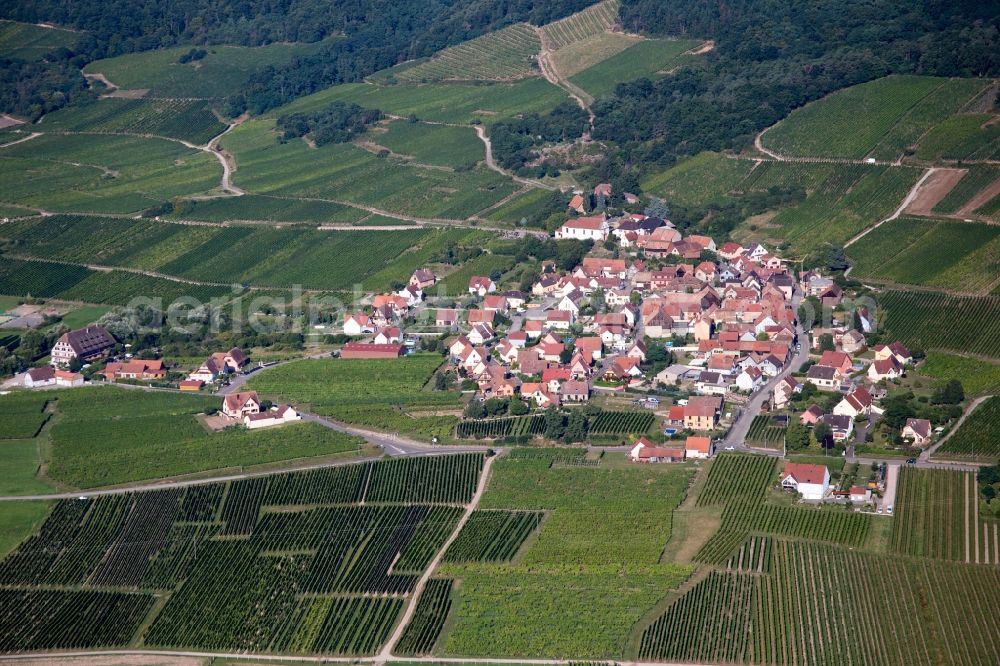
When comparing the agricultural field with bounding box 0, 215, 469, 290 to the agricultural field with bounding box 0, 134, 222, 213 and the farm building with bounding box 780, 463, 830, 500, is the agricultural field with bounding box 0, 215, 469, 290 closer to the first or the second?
the agricultural field with bounding box 0, 134, 222, 213

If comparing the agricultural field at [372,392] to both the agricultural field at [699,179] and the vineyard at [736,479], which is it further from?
the agricultural field at [699,179]

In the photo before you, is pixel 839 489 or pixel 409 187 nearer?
pixel 839 489

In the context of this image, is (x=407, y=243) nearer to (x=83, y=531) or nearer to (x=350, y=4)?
(x=83, y=531)

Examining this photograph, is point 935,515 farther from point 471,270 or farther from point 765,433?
point 471,270

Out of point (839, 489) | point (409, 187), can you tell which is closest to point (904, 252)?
point (839, 489)

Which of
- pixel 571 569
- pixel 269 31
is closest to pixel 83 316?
pixel 571 569
